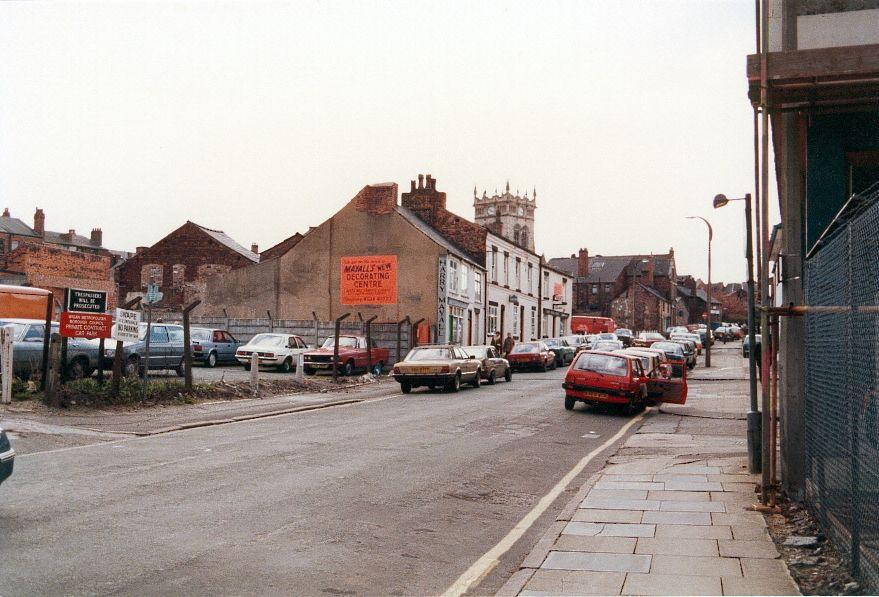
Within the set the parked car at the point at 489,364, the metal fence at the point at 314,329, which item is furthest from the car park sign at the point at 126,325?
the metal fence at the point at 314,329

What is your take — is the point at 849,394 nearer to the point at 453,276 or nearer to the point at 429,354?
the point at 429,354

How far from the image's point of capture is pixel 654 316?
10462 cm

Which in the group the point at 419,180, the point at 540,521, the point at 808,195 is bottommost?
the point at 540,521

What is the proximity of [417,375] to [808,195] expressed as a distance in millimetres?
17000

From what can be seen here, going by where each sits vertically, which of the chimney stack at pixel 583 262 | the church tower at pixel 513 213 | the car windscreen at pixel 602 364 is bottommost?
the car windscreen at pixel 602 364

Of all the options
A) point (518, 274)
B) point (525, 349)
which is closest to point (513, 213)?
point (518, 274)

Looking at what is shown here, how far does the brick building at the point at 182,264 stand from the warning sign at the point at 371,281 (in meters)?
15.5

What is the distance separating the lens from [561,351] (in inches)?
1764

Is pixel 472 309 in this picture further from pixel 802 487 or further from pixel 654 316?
pixel 654 316

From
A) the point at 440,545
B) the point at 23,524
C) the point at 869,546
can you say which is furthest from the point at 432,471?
the point at 869,546

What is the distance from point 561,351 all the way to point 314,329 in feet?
46.6

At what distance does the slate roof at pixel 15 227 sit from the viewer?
83.1m

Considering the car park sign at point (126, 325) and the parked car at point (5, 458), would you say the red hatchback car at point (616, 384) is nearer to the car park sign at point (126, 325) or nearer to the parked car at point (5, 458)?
the car park sign at point (126, 325)

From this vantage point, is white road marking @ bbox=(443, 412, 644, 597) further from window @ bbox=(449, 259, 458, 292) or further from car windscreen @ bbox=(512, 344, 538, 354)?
window @ bbox=(449, 259, 458, 292)
